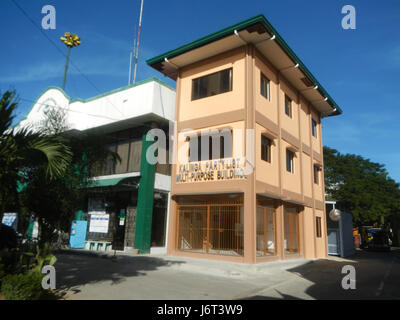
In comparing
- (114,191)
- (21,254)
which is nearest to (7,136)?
(21,254)

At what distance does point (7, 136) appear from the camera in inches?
254

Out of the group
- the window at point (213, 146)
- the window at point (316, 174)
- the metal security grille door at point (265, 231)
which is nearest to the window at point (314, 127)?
the window at point (316, 174)

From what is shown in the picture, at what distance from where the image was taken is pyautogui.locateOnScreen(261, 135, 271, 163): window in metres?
15.7

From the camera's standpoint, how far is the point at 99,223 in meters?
19.2

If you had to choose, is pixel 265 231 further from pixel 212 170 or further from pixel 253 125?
pixel 253 125

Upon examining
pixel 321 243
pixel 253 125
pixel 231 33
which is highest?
pixel 231 33

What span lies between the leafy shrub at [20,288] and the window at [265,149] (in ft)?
38.2

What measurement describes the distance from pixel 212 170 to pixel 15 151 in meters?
9.65

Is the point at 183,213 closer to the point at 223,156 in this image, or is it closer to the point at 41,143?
the point at 223,156

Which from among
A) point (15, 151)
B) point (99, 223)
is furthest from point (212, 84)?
point (15, 151)

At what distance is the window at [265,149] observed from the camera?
15702mm

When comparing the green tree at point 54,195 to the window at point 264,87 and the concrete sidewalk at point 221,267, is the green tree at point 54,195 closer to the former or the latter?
the concrete sidewalk at point 221,267

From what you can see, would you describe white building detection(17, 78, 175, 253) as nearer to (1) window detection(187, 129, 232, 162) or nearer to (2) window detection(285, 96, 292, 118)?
(1) window detection(187, 129, 232, 162)

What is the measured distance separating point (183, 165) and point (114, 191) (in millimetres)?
5436
